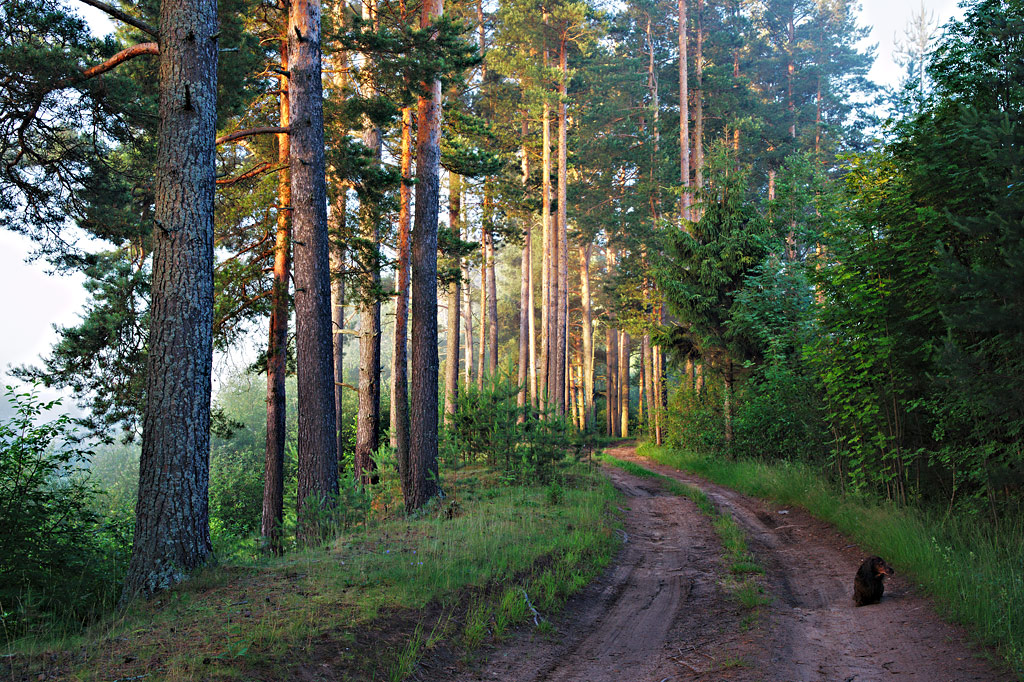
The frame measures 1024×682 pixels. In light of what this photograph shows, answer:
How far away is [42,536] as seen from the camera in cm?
751

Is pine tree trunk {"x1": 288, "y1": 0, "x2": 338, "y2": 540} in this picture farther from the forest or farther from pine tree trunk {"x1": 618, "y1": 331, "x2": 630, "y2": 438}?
pine tree trunk {"x1": 618, "y1": 331, "x2": 630, "y2": 438}

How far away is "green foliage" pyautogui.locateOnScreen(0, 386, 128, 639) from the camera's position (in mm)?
6906

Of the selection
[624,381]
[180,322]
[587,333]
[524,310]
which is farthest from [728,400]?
[624,381]

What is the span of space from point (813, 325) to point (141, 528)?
11857mm

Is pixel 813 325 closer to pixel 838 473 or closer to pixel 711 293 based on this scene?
pixel 838 473

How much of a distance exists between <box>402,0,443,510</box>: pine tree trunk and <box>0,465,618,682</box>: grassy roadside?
2.25 meters

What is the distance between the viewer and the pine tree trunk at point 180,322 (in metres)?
6.47

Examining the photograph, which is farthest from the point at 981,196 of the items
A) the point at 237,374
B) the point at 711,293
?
the point at 237,374

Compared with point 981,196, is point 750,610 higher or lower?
lower

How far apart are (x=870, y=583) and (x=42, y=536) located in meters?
9.48

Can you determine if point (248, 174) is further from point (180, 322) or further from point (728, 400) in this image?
point (728, 400)

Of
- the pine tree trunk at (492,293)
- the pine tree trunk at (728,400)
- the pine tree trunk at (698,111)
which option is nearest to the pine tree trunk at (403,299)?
the pine tree trunk at (728,400)

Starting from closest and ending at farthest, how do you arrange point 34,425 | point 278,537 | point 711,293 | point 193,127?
point 193,127, point 34,425, point 278,537, point 711,293

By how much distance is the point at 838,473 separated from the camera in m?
12.1
